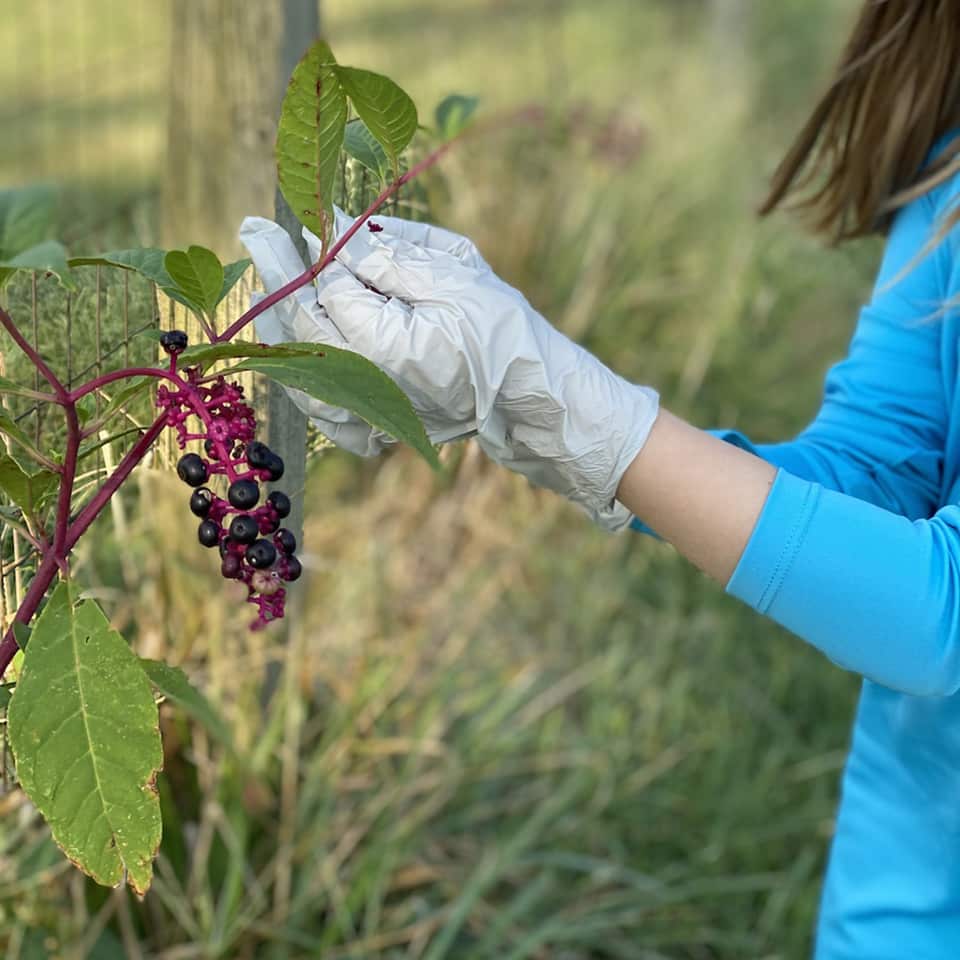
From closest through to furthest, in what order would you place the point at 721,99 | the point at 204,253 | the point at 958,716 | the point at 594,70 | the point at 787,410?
1. the point at 204,253
2. the point at 958,716
3. the point at 787,410
4. the point at 721,99
5. the point at 594,70

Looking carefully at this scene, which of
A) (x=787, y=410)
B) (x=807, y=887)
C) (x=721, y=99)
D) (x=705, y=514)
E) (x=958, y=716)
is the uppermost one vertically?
(x=705, y=514)

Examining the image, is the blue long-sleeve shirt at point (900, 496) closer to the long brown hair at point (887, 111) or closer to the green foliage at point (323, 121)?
the long brown hair at point (887, 111)

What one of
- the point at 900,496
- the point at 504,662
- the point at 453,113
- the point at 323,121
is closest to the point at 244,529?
the point at 323,121

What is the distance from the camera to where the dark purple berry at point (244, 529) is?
26.8 inches

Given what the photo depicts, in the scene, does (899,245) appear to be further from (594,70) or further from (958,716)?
(594,70)

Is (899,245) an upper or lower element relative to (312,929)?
upper

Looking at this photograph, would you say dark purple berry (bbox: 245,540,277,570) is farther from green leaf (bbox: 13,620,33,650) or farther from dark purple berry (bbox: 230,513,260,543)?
green leaf (bbox: 13,620,33,650)

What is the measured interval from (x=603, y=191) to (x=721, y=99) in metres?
1.46

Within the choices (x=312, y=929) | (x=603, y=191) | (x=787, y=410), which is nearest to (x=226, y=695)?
(x=312, y=929)

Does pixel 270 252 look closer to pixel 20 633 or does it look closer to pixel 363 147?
pixel 363 147

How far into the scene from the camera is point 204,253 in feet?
2.35

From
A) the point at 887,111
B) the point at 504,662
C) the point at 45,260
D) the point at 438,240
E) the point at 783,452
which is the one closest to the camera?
the point at 45,260

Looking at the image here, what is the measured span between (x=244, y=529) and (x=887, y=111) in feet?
3.08

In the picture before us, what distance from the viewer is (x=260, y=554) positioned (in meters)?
0.69
